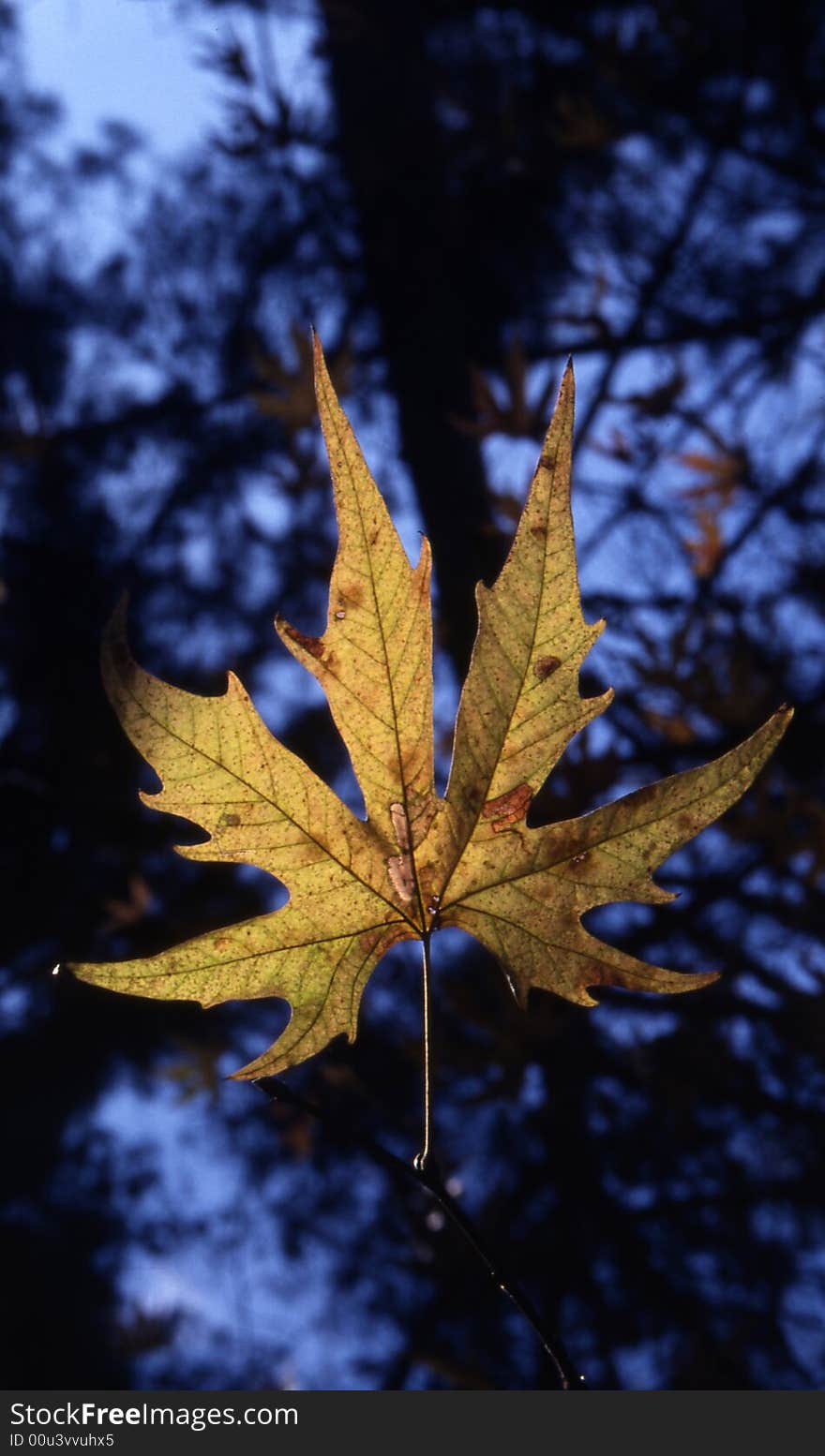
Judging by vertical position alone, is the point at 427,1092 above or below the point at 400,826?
below

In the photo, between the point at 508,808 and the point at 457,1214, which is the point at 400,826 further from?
the point at 457,1214

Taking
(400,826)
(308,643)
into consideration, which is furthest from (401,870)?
(308,643)

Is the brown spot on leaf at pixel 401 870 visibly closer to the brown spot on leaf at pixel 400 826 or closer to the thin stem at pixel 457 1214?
the brown spot on leaf at pixel 400 826

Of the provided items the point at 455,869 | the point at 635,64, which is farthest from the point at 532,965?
the point at 635,64

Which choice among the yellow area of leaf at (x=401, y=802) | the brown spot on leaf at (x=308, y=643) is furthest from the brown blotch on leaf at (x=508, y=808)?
the brown spot on leaf at (x=308, y=643)

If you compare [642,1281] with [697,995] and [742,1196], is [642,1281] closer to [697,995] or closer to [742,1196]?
[742,1196]
